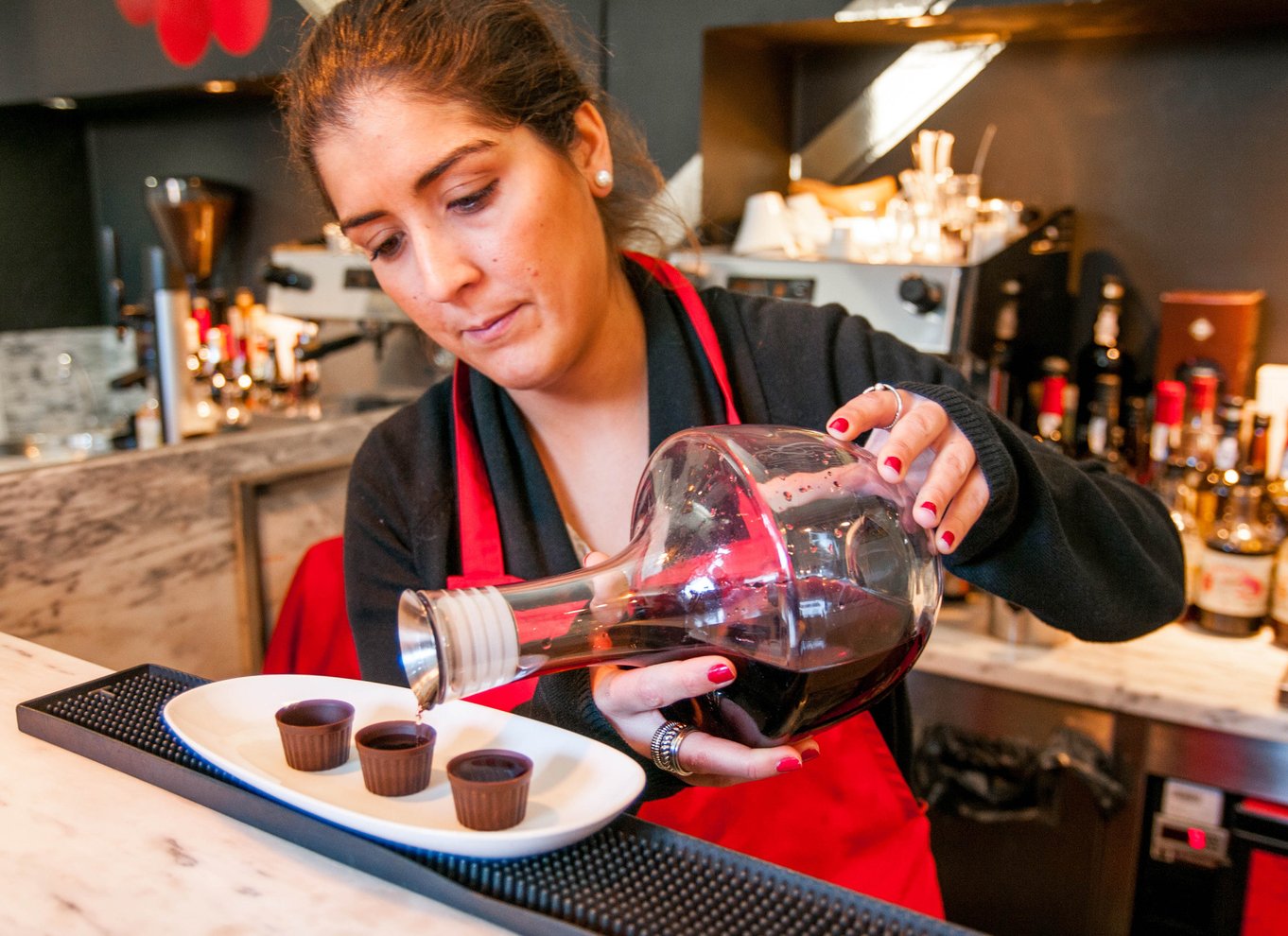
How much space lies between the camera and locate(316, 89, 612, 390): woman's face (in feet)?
2.96

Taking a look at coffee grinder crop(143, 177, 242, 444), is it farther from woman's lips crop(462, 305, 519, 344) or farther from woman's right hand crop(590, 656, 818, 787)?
woman's right hand crop(590, 656, 818, 787)

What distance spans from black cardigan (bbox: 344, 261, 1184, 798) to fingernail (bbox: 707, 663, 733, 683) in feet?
1.30

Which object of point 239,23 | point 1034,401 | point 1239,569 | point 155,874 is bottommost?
point 1239,569

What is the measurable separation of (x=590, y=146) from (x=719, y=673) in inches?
26.3

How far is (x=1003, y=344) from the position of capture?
1919 millimetres

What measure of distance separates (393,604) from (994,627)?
105cm

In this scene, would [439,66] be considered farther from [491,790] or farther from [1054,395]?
[1054,395]

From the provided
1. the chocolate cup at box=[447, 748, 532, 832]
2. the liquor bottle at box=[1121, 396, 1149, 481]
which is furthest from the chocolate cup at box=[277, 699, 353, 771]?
the liquor bottle at box=[1121, 396, 1149, 481]

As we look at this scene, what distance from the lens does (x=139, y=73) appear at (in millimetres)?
2811

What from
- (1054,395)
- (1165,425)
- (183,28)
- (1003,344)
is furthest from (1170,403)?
(183,28)

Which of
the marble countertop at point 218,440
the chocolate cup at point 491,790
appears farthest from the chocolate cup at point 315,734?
the marble countertop at point 218,440

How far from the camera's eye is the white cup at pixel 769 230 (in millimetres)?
2053

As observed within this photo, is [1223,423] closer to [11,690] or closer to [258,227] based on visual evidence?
[11,690]

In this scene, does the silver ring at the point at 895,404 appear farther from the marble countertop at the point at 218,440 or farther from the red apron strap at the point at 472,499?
the marble countertop at the point at 218,440
